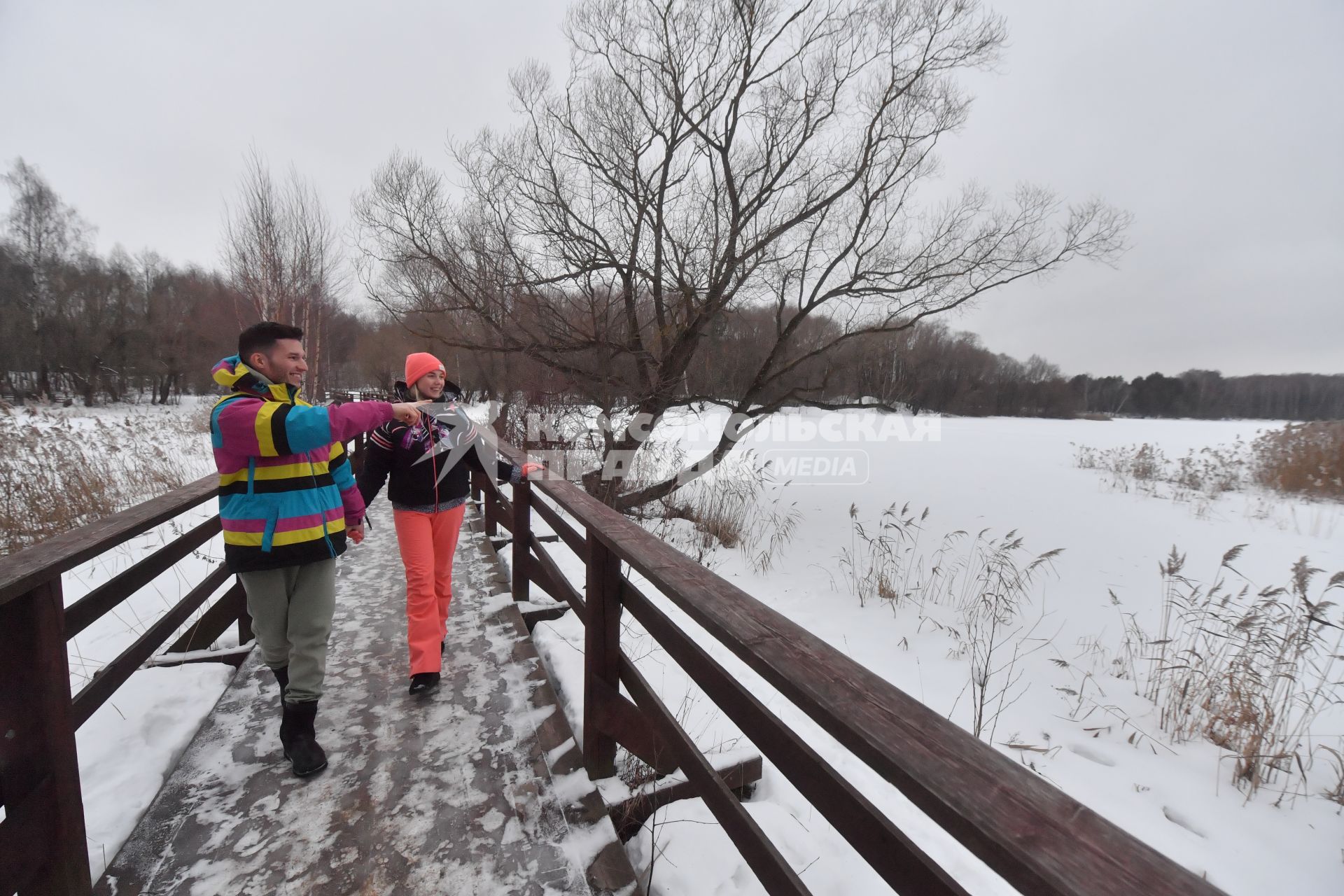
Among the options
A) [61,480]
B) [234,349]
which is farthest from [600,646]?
[234,349]

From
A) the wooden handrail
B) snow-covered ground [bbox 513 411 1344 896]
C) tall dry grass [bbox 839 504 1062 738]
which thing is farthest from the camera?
tall dry grass [bbox 839 504 1062 738]

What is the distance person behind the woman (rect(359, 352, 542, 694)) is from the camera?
2.56 meters

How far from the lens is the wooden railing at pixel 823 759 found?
0.61 m

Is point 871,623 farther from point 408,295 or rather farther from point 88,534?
point 408,295

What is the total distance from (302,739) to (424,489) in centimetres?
109

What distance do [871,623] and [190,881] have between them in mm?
4888

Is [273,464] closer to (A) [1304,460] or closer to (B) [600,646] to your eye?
(B) [600,646]

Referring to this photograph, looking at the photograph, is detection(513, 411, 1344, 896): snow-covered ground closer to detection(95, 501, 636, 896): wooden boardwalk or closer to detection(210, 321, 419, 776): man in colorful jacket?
detection(95, 501, 636, 896): wooden boardwalk

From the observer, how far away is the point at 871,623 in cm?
517

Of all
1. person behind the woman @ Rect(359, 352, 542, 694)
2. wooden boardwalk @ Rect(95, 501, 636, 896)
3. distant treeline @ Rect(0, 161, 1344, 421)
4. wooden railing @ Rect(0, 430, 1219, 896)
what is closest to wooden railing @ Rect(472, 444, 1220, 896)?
wooden railing @ Rect(0, 430, 1219, 896)

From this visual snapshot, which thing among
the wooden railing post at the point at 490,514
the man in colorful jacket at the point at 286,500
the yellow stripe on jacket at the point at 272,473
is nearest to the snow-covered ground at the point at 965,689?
the man in colorful jacket at the point at 286,500

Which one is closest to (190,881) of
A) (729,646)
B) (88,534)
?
(88,534)

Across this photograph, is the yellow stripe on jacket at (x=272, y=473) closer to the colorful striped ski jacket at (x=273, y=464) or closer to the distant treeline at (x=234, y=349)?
the colorful striped ski jacket at (x=273, y=464)

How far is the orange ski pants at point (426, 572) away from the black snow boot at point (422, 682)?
2 centimetres
